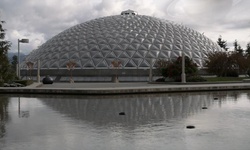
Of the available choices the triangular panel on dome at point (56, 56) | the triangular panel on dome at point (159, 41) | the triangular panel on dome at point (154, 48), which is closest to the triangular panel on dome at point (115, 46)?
the triangular panel on dome at point (154, 48)

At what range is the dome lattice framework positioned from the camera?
5334 cm

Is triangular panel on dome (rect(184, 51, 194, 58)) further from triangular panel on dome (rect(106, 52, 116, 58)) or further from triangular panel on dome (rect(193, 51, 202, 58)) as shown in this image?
triangular panel on dome (rect(106, 52, 116, 58))

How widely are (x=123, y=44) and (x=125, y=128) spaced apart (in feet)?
147

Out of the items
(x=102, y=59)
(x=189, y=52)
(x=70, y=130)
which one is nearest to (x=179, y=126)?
(x=70, y=130)

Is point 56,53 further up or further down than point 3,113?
further up

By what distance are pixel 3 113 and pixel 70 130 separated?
18.7 feet

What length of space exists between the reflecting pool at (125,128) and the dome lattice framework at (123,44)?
120 feet

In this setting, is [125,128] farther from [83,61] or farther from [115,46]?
[115,46]

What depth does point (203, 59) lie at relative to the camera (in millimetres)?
58312

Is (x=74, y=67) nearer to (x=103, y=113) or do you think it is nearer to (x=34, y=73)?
(x=34, y=73)

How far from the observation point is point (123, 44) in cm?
5566

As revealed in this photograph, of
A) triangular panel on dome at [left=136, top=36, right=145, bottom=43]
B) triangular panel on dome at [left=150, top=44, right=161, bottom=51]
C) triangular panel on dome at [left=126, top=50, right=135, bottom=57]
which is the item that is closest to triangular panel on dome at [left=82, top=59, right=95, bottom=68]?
triangular panel on dome at [left=126, top=50, right=135, bottom=57]

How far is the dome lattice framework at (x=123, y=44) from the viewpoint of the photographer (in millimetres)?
53344

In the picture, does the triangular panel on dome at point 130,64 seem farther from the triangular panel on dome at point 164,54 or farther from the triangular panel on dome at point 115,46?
the triangular panel on dome at point 164,54
